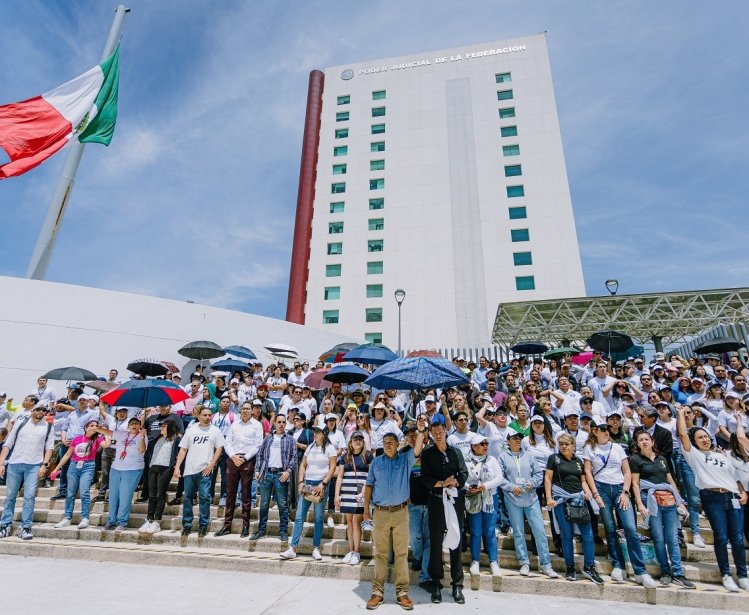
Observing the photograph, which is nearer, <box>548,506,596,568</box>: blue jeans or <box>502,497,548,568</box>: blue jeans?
<box>548,506,596,568</box>: blue jeans

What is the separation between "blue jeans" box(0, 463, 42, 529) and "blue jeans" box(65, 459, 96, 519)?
547 millimetres

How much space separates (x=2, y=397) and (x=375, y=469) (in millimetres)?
11512

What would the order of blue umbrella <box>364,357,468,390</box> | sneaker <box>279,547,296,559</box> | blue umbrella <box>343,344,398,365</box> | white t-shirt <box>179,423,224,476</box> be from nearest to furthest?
sneaker <box>279,547,296,559</box>
blue umbrella <box>364,357,468,390</box>
white t-shirt <box>179,423,224,476</box>
blue umbrella <box>343,344,398,365</box>

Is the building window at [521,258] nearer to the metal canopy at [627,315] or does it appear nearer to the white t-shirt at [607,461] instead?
the metal canopy at [627,315]

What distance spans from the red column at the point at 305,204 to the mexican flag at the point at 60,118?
2167 cm

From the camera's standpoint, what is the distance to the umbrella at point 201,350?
→ 601 inches

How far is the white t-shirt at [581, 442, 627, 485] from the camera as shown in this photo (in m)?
6.10

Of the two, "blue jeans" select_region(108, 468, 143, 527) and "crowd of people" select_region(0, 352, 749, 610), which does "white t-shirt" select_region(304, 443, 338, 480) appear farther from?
"blue jeans" select_region(108, 468, 143, 527)

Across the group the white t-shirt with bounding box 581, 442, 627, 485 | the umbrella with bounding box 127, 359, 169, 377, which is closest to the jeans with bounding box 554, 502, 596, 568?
the white t-shirt with bounding box 581, 442, 627, 485

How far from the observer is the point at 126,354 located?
16.4 metres

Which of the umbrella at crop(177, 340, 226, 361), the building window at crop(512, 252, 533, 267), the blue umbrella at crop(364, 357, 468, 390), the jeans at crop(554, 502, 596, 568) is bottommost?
the jeans at crop(554, 502, 596, 568)

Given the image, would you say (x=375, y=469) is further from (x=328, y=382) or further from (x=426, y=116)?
(x=426, y=116)

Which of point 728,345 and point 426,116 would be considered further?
point 426,116

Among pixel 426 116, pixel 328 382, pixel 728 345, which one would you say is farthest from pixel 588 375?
pixel 426 116
